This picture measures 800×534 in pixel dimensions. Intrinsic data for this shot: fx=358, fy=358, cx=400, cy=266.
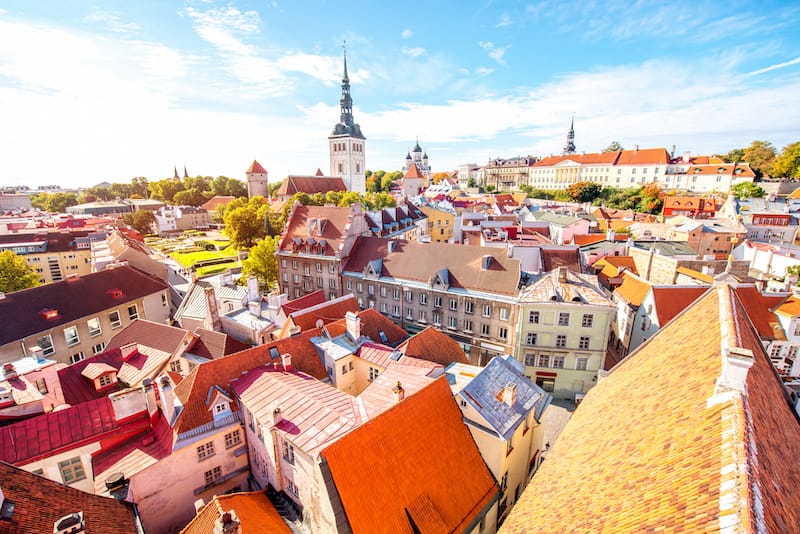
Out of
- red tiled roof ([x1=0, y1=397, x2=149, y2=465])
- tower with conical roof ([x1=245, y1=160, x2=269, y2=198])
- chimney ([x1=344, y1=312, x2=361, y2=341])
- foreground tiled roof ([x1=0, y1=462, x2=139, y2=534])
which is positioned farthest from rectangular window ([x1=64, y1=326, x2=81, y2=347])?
tower with conical roof ([x1=245, y1=160, x2=269, y2=198])

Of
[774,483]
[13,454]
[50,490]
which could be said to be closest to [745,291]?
[774,483]

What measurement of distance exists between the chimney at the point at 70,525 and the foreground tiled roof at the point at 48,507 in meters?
0.96

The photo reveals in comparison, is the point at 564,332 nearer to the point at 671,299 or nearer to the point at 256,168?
the point at 671,299

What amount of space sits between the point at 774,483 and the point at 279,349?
2315cm

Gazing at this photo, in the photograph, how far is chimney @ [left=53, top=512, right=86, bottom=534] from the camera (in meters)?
11.8

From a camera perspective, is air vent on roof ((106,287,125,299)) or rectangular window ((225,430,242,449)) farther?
air vent on roof ((106,287,125,299))

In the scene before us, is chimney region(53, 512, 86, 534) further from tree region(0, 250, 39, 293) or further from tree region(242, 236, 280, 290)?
tree region(0, 250, 39, 293)

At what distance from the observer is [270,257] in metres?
52.7

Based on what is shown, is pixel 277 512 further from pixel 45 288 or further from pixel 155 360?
pixel 45 288

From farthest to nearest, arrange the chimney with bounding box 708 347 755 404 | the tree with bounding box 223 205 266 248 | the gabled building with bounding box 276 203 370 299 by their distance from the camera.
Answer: the tree with bounding box 223 205 266 248 → the gabled building with bounding box 276 203 370 299 → the chimney with bounding box 708 347 755 404

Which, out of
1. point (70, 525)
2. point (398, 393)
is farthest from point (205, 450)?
point (398, 393)

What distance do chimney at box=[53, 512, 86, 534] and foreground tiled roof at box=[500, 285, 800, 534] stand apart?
568 inches

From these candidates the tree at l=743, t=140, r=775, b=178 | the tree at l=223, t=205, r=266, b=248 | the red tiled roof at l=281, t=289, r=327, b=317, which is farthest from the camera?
the tree at l=743, t=140, r=775, b=178

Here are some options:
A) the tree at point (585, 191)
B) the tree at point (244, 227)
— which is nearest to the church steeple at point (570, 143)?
the tree at point (585, 191)
